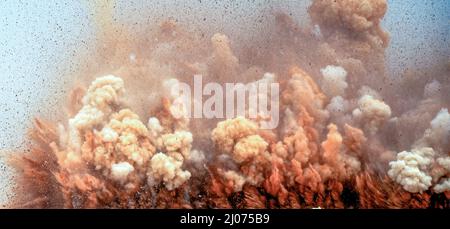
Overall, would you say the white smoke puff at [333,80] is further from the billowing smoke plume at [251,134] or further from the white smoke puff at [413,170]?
the white smoke puff at [413,170]

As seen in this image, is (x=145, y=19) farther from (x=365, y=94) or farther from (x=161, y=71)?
(x=365, y=94)

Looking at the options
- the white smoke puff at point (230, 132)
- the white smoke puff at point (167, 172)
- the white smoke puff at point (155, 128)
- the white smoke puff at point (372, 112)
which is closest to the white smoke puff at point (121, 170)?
the white smoke puff at point (167, 172)

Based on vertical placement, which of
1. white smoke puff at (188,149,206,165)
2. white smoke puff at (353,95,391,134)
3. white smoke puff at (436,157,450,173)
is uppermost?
white smoke puff at (353,95,391,134)

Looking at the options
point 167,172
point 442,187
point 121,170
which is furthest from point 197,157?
point 442,187

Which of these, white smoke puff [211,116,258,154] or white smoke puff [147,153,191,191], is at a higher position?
white smoke puff [211,116,258,154]

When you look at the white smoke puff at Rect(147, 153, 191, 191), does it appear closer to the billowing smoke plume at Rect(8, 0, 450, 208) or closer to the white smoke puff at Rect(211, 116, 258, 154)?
the billowing smoke plume at Rect(8, 0, 450, 208)

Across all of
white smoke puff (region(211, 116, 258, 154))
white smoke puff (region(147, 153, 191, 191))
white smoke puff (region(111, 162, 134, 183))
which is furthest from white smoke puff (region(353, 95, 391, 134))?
white smoke puff (region(111, 162, 134, 183))
